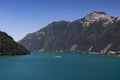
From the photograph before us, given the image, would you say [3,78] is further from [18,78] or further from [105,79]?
[105,79]

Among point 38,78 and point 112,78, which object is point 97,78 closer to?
point 112,78

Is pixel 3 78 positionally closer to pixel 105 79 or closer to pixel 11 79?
pixel 11 79

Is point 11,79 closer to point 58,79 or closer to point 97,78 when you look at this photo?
point 58,79

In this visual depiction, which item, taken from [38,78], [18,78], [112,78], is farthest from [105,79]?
[18,78]

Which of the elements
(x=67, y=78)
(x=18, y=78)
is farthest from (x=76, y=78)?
(x=18, y=78)

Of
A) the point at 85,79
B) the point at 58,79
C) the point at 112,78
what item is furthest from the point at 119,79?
the point at 58,79
